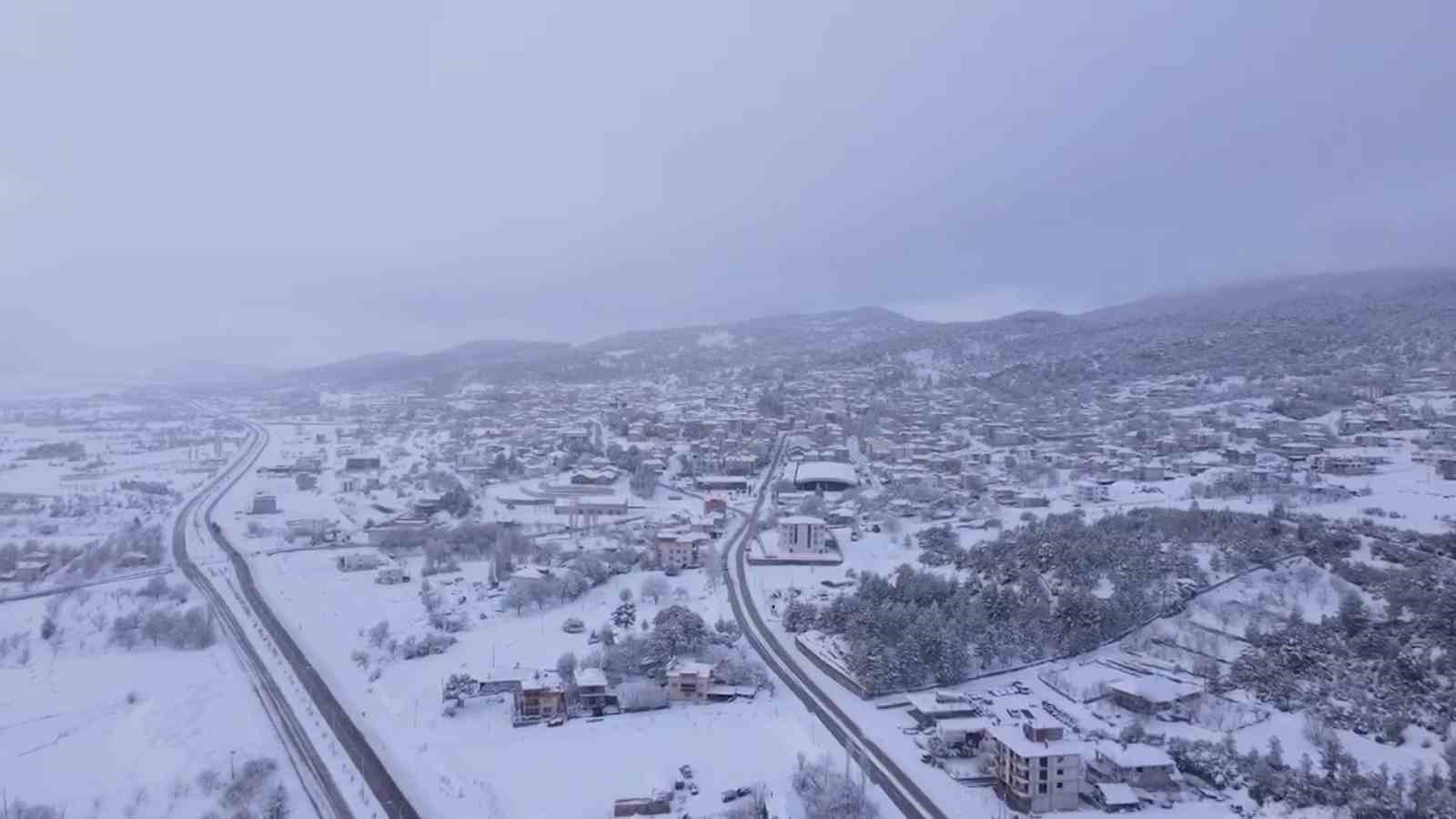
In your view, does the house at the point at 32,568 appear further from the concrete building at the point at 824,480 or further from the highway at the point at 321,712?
the concrete building at the point at 824,480

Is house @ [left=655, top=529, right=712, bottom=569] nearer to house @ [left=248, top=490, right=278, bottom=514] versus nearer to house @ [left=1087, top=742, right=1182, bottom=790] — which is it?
house @ [left=1087, top=742, right=1182, bottom=790]

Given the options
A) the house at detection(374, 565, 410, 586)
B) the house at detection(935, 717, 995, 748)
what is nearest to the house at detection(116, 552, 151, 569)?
the house at detection(374, 565, 410, 586)

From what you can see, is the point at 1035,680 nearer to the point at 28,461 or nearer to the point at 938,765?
the point at 938,765

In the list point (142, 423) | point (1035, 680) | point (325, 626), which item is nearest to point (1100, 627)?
point (1035, 680)

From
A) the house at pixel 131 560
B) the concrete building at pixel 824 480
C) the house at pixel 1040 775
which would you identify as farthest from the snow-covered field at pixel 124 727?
the concrete building at pixel 824 480

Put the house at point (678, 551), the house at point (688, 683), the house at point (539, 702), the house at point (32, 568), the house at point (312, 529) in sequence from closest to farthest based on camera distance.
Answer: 1. the house at point (539, 702)
2. the house at point (688, 683)
3. the house at point (32, 568)
4. the house at point (678, 551)
5. the house at point (312, 529)

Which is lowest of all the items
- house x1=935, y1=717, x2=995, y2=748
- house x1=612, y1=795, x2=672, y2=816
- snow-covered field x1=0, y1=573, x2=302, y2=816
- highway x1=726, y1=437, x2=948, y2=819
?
highway x1=726, y1=437, x2=948, y2=819
